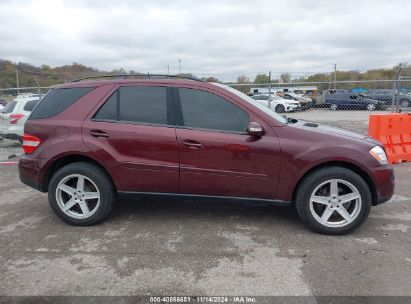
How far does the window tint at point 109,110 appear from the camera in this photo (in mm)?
4387

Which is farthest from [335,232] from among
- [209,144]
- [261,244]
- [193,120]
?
[193,120]

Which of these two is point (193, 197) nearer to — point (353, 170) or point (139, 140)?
point (139, 140)

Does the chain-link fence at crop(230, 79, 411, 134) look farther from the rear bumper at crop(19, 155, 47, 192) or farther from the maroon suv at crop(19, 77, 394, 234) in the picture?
the rear bumper at crop(19, 155, 47, 192)

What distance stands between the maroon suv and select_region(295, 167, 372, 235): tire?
11 millimetres

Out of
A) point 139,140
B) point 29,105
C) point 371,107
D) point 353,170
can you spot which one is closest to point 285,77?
point 29,105

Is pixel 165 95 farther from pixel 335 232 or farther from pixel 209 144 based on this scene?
pixel 335 232

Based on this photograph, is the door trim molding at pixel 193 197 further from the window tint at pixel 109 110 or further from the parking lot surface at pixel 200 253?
the window tint at pixel 109 110

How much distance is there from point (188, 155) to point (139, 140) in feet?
1.87

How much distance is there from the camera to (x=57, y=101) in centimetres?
457

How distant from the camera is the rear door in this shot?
4.23 m

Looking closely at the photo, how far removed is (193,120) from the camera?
4242 millimetres

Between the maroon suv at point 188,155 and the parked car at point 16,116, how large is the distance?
246 inches

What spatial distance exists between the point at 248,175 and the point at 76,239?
1974 mm

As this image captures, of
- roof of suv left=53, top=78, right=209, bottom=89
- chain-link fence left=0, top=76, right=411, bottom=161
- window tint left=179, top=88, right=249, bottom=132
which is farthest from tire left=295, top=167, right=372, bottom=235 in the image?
chain-link fence left=0, top=76, right=411, bottom=161
